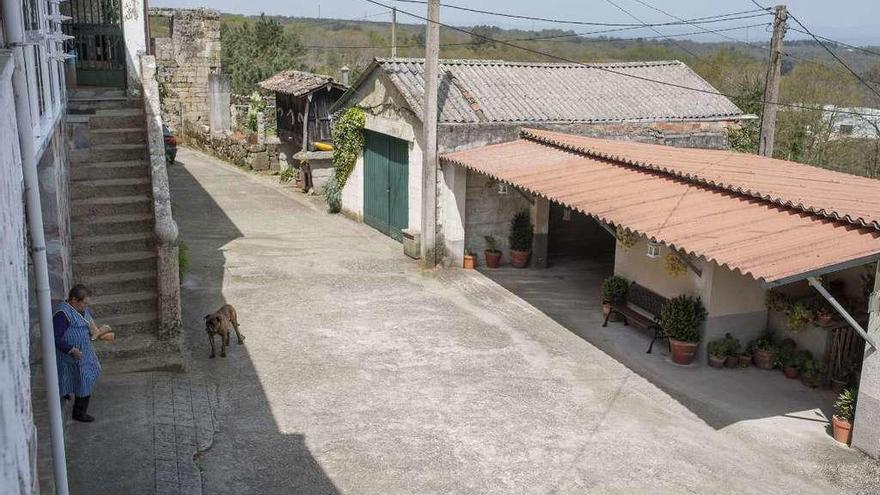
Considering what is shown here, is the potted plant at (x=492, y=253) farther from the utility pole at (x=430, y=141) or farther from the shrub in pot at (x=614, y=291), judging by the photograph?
the shrub in pot at (x=614, y=291)

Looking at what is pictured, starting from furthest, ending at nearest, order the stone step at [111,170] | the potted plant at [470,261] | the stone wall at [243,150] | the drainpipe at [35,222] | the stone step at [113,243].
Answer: the stone wall at [243,150] → the potted plant at [470,261] → the stone step at [111,170] → the stone step at [113,243] → the drainpipe at [35,222]

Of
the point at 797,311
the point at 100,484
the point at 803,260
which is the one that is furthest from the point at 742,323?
the point at 100,484

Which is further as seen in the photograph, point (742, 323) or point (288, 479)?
point (742, 323)

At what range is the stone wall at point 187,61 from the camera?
28.8m

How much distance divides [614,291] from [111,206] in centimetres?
749

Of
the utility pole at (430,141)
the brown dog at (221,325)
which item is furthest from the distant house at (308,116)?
the brown dog at (221,325)

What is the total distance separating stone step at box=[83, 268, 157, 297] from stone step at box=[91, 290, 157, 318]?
2.9 inches

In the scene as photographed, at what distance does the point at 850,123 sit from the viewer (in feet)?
101

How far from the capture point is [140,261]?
33.8ft

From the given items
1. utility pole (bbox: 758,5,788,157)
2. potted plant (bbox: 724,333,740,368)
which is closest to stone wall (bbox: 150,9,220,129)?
utility pole (bbox: 758,5,788,157)

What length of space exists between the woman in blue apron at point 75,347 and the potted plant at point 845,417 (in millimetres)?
7872

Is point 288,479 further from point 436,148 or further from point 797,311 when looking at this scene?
point 436,148

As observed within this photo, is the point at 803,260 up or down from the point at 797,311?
up

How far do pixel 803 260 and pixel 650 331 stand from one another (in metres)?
4.25
